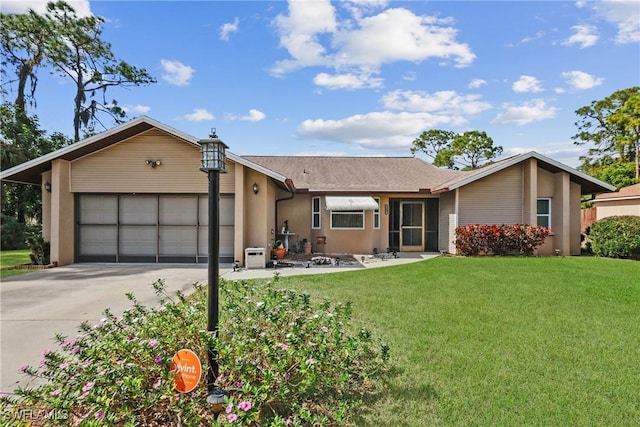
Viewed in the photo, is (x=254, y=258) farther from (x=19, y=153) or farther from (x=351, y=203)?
(x=19, y=153)

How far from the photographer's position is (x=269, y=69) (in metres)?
19.4

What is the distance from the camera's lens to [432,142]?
57844 mm

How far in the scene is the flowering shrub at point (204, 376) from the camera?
3.44 meters

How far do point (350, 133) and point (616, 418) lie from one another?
39.4 meters

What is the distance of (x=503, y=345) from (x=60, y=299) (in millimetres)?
10687

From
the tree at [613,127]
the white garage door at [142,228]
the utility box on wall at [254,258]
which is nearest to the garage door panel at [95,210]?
the white garage door at [142,228]

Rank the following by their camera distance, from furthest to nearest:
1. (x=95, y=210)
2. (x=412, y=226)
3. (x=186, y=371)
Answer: (x=412, y=226), (x=95, y=210), (x=186, y=371)

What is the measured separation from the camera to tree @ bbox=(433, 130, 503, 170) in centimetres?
5162

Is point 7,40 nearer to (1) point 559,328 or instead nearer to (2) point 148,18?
(2) point 148,18

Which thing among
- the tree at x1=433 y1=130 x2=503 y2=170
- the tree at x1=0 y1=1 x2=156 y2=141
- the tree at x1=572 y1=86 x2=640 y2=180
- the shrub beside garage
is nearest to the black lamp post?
the shrub beside garage

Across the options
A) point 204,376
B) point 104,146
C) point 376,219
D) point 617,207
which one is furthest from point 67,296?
point 617,207

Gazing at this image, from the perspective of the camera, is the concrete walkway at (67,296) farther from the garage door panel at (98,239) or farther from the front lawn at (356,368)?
the front lawn at (356,368)

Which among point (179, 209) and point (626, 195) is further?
point (626, 195)

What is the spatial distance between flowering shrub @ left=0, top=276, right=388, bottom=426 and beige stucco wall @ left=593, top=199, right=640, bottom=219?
82.9ft
